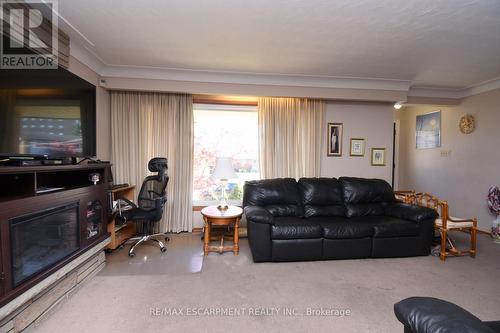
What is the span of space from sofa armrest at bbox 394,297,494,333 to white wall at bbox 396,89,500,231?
440cm

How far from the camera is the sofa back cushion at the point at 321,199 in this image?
136 inches

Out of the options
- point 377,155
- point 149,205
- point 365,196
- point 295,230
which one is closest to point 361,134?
point 377,155

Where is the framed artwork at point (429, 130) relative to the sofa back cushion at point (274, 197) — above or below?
above

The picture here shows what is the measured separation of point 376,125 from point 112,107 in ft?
15.3

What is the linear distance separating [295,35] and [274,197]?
2143 mm

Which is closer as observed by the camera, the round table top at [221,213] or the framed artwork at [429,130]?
the round table top at [221,213]

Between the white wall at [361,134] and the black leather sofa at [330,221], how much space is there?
65 cm

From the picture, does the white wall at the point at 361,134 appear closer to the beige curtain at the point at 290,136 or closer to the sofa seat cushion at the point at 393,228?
the beige curtain at the point at 290,136

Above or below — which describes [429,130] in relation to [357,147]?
above

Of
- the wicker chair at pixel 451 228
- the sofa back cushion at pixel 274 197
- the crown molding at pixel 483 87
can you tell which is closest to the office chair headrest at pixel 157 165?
the sofa back cushion at pixel 274 197

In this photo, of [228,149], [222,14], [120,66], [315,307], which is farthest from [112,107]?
[315,307]

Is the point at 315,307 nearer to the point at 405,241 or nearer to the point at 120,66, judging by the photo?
the point at 405,241

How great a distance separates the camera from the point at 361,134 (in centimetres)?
428

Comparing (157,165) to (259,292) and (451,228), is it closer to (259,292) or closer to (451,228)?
(259,292)
